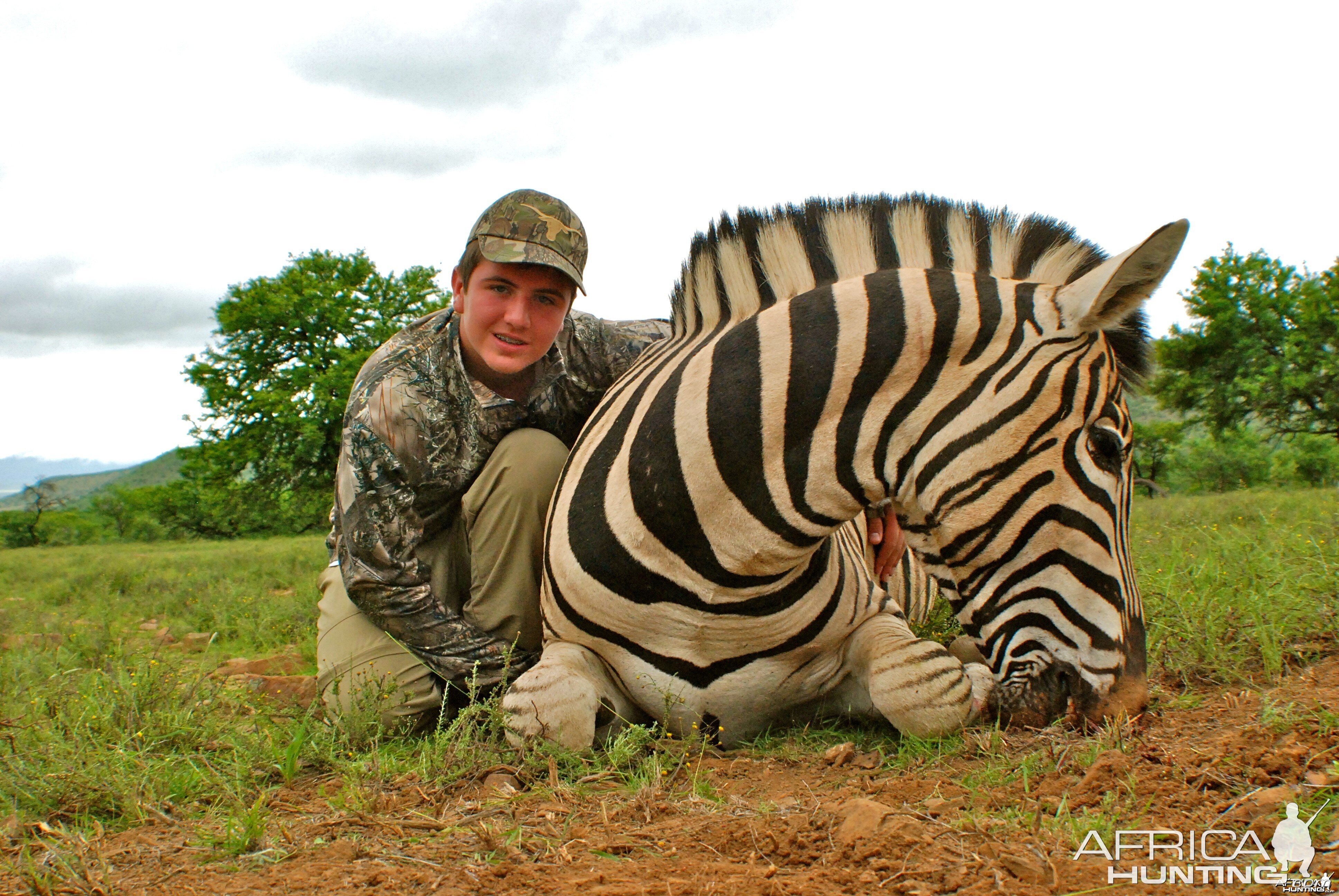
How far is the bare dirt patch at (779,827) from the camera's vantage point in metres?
1.51

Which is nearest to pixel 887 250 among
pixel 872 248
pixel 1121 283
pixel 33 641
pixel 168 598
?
pixel 872 248

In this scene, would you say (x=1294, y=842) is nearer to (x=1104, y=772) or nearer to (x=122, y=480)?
(x=1104, y=772)

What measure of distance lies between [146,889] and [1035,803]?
5.69ft

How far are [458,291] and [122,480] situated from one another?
75.5 metres

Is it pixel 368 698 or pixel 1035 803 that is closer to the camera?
pixel 1035 803

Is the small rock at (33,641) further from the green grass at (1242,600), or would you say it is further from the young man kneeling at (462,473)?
the green grass at (1242,600)

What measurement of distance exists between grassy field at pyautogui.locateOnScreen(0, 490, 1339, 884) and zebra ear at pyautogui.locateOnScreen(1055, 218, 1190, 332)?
102 centimetres

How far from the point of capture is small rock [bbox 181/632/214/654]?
5.33 metres

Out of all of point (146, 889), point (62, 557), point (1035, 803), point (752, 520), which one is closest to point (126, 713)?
point (146, 889)

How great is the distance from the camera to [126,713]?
2.85 m

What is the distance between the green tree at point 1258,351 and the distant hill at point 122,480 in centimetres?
2519

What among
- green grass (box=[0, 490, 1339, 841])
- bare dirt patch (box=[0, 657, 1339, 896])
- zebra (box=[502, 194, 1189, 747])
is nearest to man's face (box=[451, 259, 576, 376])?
zebra (box=[502, 194, 1189, 747])

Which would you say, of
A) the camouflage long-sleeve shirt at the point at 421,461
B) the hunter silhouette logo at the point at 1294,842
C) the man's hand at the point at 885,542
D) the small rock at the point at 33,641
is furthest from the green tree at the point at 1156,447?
the hunter silhouette logo at the point at 1294,842

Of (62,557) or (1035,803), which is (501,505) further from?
(62,557)
